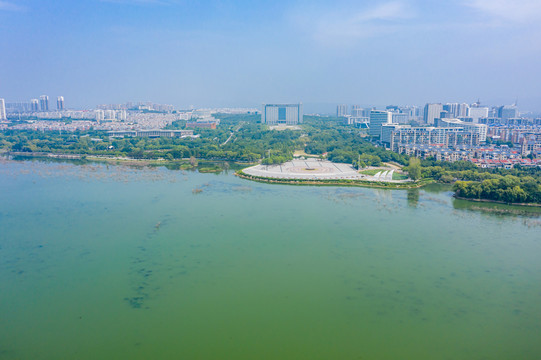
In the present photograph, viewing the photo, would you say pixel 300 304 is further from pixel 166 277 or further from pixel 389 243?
pixel 389 243

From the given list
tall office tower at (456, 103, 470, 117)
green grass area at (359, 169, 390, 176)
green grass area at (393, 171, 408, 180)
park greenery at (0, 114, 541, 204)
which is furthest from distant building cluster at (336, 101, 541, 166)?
tall office tower at (456, 103, 470, 117)

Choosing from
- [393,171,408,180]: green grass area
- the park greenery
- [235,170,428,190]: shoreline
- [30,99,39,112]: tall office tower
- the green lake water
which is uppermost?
[30,99,39,112]: tall office tower

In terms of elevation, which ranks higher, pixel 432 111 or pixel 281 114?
pixel 432 111

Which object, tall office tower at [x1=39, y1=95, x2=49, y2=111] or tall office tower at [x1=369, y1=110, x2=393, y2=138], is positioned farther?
tall office tower at [x1=39, y1=95, x2=49, y2=111]

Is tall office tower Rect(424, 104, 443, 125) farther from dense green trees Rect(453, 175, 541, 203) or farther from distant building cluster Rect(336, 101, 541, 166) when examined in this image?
dense green trees Rect(453, 175, 541, 203)

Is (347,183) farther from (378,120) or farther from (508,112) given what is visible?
(508,112)

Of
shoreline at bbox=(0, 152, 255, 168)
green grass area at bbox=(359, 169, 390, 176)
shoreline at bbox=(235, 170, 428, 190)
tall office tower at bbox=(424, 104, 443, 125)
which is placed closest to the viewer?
shoreline at bbox=(235, 170, 428, 190)

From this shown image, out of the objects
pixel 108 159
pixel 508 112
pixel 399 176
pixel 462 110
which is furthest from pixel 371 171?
pixel 508 112
